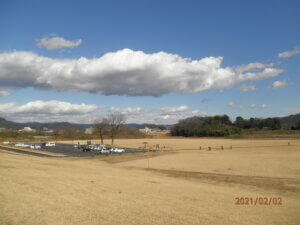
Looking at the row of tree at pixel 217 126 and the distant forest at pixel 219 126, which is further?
the row of tree at pixel 217 126

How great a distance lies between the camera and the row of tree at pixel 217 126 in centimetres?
13575

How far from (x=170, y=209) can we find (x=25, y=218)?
5.50 metres

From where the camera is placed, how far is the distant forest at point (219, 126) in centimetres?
13500

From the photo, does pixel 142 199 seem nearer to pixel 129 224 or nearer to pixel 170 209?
pixel 170 209

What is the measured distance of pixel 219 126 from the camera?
14212 centimetres

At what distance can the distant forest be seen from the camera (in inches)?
5315

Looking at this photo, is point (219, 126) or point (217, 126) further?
point (219, 126)

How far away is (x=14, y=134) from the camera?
129 metres

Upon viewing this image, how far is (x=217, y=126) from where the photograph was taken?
142000 millimetres

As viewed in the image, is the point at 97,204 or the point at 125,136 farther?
the point at 125,136

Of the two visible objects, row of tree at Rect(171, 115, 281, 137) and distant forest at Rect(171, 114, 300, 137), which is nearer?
distant forest at Rect(171, 114, 300, 137)

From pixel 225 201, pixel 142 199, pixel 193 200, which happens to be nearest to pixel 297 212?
pixel 225 201

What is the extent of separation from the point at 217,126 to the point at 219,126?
3.57 feet

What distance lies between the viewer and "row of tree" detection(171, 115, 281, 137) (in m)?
136
